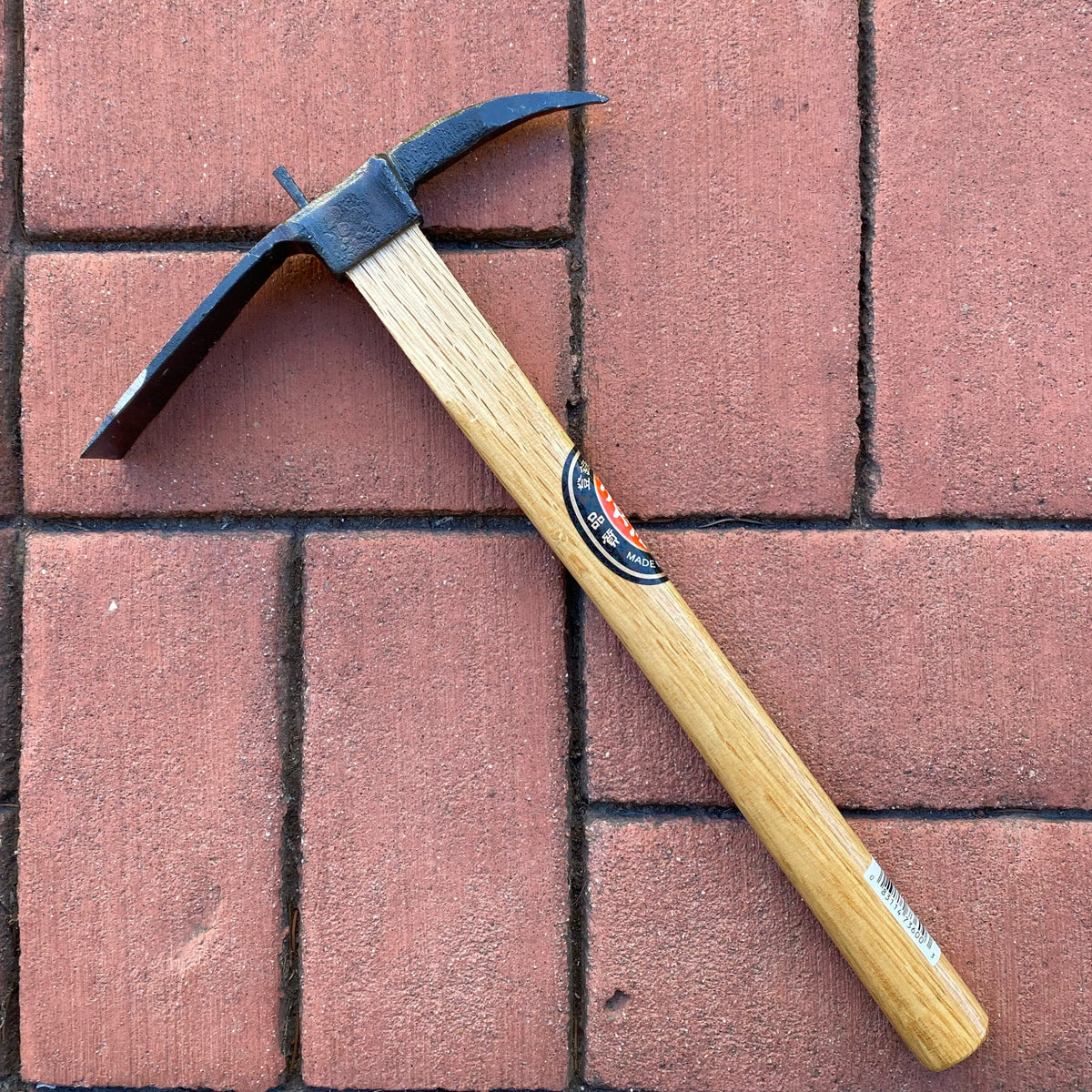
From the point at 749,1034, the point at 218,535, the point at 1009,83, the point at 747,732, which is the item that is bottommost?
the point at 749,1034

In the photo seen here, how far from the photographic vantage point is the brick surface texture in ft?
A: 2.78

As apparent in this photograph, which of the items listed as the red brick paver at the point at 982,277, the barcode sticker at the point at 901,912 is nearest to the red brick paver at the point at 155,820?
the barcode sticker at the point at 901,912

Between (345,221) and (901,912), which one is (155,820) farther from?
(901,912)

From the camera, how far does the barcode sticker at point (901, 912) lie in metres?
0.75

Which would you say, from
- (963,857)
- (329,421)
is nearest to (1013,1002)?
(963,857)

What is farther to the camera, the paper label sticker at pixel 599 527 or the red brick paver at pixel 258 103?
the red brick paver at pixel 258 103

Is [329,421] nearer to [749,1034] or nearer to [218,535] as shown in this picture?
[218,535]

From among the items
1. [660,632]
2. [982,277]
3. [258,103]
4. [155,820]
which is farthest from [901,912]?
[258,103]

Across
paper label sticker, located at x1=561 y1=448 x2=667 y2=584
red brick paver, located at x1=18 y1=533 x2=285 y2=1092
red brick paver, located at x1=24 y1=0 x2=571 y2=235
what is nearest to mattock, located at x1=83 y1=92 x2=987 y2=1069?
paper label sticker, located at x1=561 y1=448 x2=667 y2=584

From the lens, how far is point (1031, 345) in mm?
854

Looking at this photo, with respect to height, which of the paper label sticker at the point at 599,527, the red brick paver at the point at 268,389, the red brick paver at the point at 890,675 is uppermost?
the red brick paver at the point at 268,389

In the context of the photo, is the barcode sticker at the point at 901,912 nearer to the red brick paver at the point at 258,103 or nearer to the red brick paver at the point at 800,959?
the red brick paver at the point at 800,959

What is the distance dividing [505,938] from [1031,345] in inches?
32.9

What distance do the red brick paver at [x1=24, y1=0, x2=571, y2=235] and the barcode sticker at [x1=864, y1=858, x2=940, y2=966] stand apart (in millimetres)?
720
